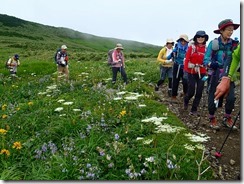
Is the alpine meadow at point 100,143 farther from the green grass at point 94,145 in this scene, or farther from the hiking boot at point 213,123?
the hiking boot at point 213,123

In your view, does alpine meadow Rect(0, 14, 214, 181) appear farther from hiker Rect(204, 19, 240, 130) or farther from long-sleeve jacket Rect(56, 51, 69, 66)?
long-sleeve jacket Rect(56, 51, 69, 66)

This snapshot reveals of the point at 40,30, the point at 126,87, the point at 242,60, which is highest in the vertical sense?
the point at 40,30

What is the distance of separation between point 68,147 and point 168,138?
2169mm

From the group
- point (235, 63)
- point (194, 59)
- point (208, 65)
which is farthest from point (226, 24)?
point (235, 63)

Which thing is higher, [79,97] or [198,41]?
[198,41]

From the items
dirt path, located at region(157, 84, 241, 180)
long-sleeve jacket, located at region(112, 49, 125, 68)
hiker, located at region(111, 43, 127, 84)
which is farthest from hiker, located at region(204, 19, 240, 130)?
long-sleeve jacket, located at region(112, 49, 125, 68)

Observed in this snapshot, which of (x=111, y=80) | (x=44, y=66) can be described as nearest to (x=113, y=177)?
(x=111, y=80)

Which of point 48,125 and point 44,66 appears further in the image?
point 44,66

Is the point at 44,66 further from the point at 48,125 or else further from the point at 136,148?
the point at 136,148

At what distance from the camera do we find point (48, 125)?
371 inches

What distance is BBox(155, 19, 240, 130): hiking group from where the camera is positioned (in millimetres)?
7207

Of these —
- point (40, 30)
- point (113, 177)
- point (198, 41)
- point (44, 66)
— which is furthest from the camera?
point (40, 30)

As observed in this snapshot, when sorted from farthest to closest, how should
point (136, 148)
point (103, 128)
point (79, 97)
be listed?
point (79, 97), point (103, 128), point (136, 148)

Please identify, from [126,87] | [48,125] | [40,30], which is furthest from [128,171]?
[40,30]
